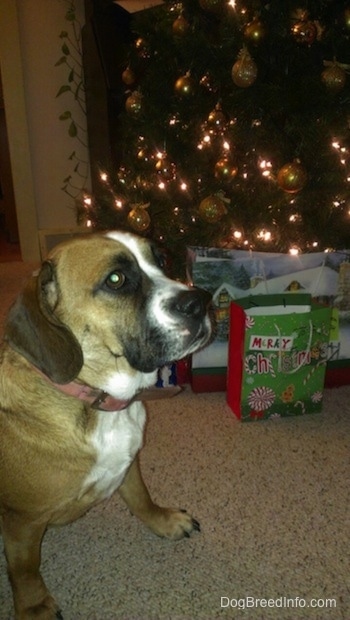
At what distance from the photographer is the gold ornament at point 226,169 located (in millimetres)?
1938

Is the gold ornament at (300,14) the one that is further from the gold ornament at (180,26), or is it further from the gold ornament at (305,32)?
the gold ornament at (180,26)

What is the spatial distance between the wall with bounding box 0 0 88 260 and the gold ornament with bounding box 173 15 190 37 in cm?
240

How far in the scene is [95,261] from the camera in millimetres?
1129

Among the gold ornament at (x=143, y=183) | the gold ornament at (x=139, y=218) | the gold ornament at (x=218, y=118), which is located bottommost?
the gold ornament at (x=139, y=218)

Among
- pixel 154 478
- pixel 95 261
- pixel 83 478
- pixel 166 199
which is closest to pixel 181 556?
pixel 154 478

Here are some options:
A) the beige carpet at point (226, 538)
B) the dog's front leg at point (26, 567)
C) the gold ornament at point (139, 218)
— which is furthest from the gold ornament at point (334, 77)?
the dog's front leg at point (26, 567)

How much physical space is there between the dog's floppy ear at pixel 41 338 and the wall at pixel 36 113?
11.1ft

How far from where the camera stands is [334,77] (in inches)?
64.8

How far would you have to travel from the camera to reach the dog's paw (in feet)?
4.55

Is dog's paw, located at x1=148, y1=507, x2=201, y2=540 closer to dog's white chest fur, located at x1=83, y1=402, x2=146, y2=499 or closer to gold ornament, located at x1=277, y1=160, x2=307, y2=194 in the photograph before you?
dog's white chest fur, located at x1=83, y1=402, x2=146, y2=499

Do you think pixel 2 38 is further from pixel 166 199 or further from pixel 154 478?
pixel 154 478

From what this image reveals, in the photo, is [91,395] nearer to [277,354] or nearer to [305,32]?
[277,354]

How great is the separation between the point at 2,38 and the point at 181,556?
4040 millimetres

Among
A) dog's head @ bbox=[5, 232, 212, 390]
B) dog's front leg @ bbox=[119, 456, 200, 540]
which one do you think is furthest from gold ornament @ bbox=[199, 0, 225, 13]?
dog's front leg @ bbox=[119, 456, 200, 540]
